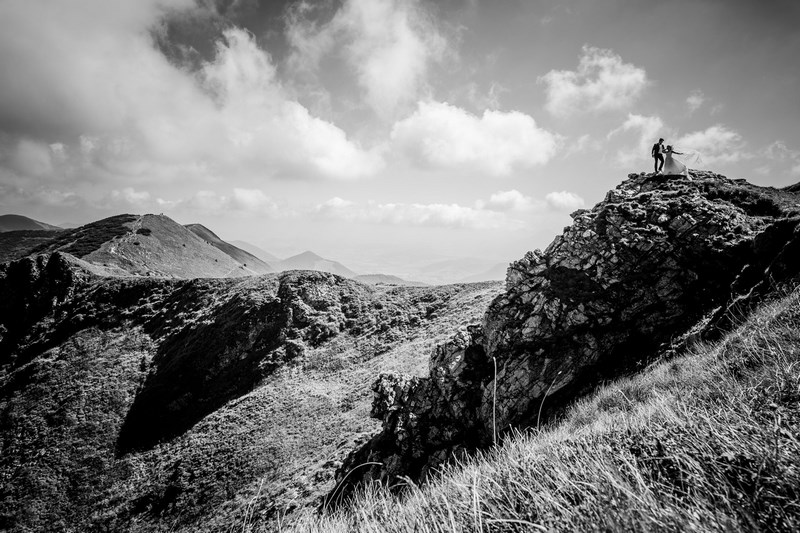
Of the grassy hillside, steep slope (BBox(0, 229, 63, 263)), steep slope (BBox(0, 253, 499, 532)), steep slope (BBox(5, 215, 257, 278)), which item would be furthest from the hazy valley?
steep slope (BBox(0, 229, 63, 263))

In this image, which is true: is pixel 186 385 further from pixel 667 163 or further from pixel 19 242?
pixel 19 242

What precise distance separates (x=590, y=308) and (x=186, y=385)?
32.7 m

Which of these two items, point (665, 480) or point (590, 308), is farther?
point (590, 308)

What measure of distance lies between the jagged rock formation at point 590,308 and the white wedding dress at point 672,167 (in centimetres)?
69

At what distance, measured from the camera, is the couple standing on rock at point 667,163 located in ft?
47.0

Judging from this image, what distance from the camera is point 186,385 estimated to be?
90.5ft

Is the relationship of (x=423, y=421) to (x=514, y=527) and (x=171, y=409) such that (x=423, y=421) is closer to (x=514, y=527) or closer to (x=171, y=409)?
(x=514, y=527)

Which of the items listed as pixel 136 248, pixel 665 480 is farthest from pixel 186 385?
pixel 136 248

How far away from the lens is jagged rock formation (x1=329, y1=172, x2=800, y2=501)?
421 inches

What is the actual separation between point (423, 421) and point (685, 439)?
495 inches

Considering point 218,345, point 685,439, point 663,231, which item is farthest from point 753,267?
point 218,345

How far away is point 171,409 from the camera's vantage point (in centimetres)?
2591

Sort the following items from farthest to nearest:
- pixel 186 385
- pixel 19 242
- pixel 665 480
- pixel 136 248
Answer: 1. pixel 19 242
2. pixel 136 248
3. pixel 186 385
4. pixel 665 480

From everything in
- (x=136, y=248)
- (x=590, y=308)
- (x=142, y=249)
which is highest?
(x=136, y=248)
